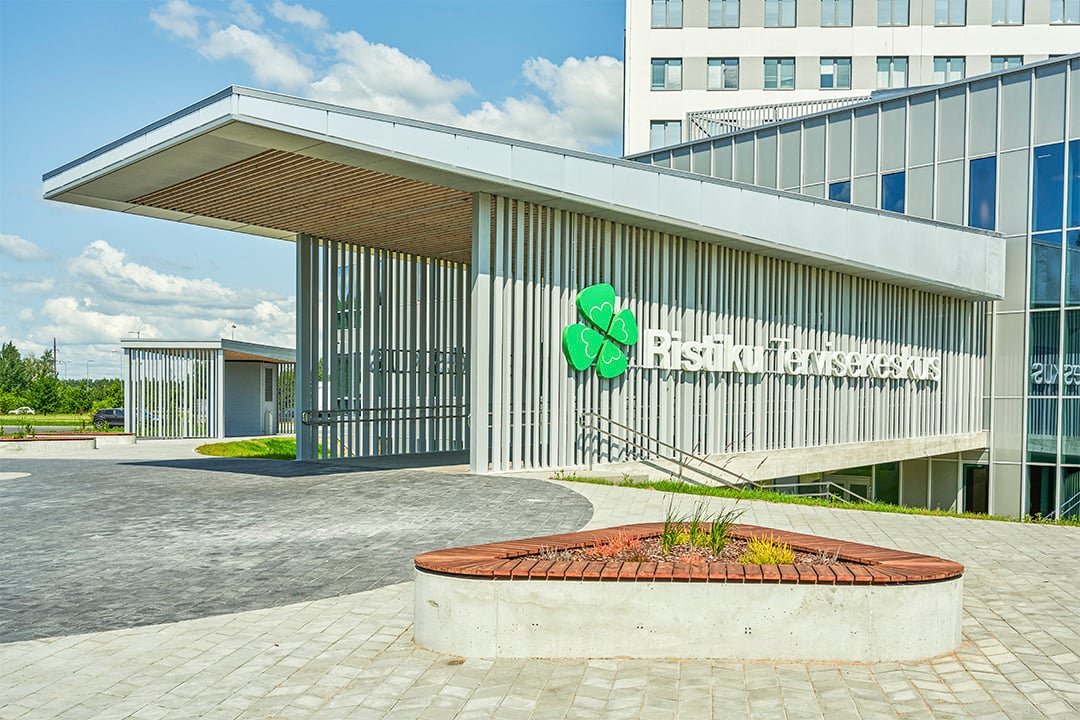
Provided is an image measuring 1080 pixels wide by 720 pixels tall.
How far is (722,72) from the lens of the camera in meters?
44.8

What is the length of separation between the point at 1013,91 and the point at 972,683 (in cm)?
2389

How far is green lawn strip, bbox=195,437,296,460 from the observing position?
27.9 meters

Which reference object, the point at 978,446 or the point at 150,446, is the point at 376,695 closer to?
the point at 978,446

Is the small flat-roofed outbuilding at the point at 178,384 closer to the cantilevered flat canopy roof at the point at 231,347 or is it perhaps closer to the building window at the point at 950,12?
the cantilevered flat canopy roof at the point at 231,347

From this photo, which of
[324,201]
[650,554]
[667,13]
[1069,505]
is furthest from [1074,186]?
[667,13]

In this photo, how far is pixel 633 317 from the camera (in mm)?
18312

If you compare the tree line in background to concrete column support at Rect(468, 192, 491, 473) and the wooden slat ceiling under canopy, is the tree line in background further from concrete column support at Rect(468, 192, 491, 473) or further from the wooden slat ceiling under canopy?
concrete column support at Rect(468, 192, 491, 473)

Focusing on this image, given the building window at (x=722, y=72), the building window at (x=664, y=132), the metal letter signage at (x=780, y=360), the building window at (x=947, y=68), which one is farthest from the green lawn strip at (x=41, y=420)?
the building window at (x=947, y=68)

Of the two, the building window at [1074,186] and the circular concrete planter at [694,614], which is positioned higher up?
the building window at [1074,186]

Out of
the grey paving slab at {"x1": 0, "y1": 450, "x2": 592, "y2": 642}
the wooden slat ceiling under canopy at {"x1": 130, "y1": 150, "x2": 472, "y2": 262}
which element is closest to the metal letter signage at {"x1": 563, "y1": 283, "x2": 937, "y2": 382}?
the grey paving slab at {"x1": 0, "y1": 450, "x2": 592, "y2": 642}

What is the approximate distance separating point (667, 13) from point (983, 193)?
2276 cm

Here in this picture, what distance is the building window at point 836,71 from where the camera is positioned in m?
44.9

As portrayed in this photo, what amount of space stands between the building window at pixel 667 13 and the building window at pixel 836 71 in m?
7.16

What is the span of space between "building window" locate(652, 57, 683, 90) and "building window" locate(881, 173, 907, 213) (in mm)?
19016
